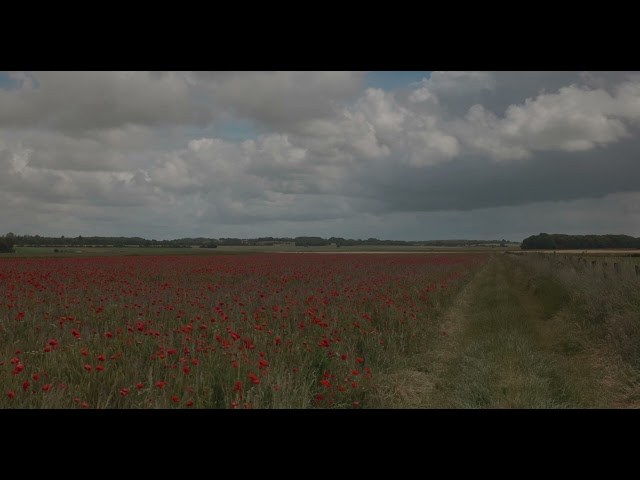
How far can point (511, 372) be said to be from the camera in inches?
287

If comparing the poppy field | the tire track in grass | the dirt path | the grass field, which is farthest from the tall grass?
the poppy field

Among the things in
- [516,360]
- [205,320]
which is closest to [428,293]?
[516,360]

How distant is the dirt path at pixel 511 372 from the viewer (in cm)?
624

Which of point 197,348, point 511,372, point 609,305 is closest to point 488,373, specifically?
point 511,372

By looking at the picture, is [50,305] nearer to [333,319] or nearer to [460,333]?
[333,319]

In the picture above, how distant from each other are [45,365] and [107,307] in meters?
3.33

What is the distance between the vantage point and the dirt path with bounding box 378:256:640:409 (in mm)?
6238

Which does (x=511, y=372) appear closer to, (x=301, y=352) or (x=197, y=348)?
(x=301, y=352)

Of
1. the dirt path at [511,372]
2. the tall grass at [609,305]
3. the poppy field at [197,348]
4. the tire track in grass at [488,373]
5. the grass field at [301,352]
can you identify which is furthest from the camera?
the tall grass at [609,305]

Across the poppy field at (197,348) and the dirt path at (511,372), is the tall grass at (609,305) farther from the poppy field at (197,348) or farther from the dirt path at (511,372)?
the poppy field at (197,348)

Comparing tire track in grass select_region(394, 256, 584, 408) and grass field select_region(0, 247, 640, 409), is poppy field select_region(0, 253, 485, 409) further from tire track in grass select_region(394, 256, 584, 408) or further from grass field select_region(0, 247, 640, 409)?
tire track in grass select_region(394, 256, 584, 408)

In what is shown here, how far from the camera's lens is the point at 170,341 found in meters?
5.79

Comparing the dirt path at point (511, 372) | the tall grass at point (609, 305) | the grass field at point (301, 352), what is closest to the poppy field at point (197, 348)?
the grass field at point (301, 352)
